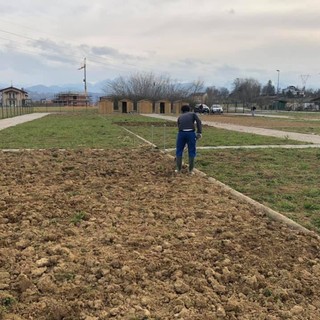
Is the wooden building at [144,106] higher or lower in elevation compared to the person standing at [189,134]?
lower

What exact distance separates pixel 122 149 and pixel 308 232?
942 cm

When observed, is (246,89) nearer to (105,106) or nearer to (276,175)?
(105,106)

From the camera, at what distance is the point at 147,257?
4543mm

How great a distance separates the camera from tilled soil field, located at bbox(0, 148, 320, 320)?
11.7 ft

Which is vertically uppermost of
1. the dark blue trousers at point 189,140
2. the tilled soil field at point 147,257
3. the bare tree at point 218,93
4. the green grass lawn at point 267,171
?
the bare tree at point 218,93

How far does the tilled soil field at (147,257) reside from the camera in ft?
11.7

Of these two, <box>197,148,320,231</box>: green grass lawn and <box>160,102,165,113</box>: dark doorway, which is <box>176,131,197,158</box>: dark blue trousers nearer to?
<box>197,148,320,231</box>: green grass lawn

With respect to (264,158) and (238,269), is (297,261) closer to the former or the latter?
(238,269)

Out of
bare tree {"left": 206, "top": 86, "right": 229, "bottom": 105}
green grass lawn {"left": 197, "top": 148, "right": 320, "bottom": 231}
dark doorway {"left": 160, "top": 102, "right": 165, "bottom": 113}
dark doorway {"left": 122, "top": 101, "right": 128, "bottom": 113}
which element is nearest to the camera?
green grass lawn {"left": 197, "top": 148, "right": 320, "bottom": 231}

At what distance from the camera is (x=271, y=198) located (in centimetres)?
750

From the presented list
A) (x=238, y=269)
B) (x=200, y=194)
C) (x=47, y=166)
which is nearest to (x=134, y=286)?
(x=238, y=269)

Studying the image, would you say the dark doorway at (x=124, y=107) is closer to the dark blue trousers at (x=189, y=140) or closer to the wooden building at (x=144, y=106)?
the wooden building at (x=144, y=106)

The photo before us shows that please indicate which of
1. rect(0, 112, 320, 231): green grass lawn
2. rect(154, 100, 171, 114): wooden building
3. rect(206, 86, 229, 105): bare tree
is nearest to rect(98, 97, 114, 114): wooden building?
rect(154, 100, 171, 114): wooden building

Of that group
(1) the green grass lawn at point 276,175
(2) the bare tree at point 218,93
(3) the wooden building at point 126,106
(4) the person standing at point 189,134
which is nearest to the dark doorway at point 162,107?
(3) the wooden building at point 126,106
